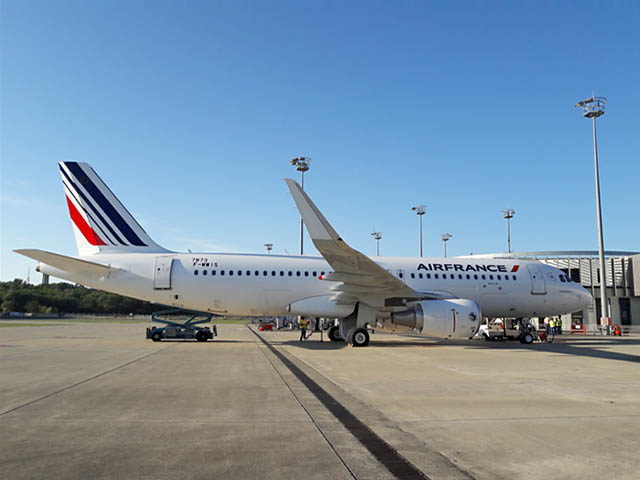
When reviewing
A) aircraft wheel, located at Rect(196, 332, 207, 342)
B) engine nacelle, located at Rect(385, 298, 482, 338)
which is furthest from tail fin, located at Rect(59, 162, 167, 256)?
engine nacelle, located at Rect(385, 298, 482, 338)

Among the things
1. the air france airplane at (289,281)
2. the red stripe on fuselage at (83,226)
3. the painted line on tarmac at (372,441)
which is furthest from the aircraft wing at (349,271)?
the red stripe on fuselage at (83,226)

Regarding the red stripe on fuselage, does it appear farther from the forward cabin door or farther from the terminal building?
the terminal building

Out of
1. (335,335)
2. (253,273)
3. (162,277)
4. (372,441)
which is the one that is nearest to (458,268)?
(335,335)

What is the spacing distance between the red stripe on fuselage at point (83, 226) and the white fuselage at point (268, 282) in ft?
2.61

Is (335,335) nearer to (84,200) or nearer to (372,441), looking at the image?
(84,200)

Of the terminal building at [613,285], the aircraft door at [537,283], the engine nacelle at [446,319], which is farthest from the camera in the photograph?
the terminal building at [613,285]

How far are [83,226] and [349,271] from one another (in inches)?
447

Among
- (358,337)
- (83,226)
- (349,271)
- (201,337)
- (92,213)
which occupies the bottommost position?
(201,337)

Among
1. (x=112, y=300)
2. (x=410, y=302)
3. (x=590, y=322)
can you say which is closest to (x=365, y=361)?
(x=410, y=302)

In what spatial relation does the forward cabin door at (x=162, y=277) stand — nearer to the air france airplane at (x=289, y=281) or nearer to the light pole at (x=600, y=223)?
the air france airplane at (x=289, y=281)

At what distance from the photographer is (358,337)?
62.0ft

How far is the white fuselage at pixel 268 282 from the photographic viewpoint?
63.4 feet

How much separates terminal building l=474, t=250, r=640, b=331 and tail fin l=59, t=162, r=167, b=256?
33.3 m

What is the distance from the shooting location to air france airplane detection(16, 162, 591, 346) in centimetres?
1777
